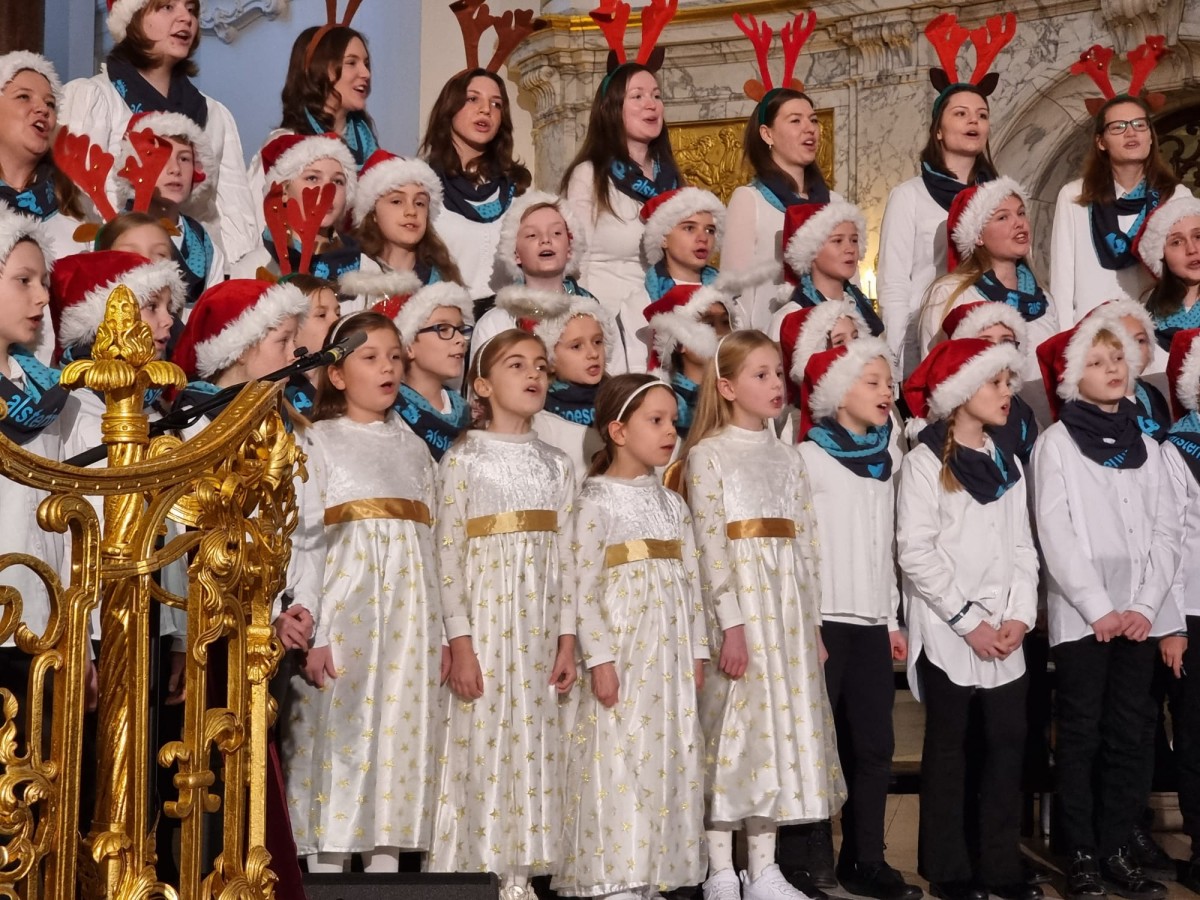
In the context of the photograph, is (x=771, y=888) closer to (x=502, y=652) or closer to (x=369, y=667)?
(x=502, y=652)

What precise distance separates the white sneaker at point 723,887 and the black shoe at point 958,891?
0.53 meters

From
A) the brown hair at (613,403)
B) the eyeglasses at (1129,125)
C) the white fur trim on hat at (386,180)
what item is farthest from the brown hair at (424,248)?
the eyeglasses at (1129,125)

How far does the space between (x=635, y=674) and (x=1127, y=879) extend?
4.60 feet

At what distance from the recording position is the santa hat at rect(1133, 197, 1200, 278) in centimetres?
520

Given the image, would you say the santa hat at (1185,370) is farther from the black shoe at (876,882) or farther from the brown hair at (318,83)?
the brown hair at (318,83)

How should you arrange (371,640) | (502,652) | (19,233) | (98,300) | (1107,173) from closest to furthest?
(19,233), (98,300), (371,640), (502,652), (1107,173)

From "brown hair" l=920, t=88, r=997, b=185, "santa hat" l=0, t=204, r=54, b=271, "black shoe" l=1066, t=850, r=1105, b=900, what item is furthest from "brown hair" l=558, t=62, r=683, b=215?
"black shoe" l=1066, t=850, r=1105, b=900

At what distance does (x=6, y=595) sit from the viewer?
194 cm

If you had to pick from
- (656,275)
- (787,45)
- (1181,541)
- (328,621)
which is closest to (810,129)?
(787,45)

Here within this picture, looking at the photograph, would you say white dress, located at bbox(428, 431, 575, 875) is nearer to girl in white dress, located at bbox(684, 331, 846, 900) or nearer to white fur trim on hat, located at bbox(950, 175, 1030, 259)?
girl in white dress, located at bbox(684, 331, 846, 900)

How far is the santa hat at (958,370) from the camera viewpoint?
15.1 ft

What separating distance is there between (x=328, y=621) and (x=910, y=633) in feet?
5.16

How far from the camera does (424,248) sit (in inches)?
191

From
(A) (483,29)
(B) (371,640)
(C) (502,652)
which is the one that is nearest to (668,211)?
(A) (483,29)
